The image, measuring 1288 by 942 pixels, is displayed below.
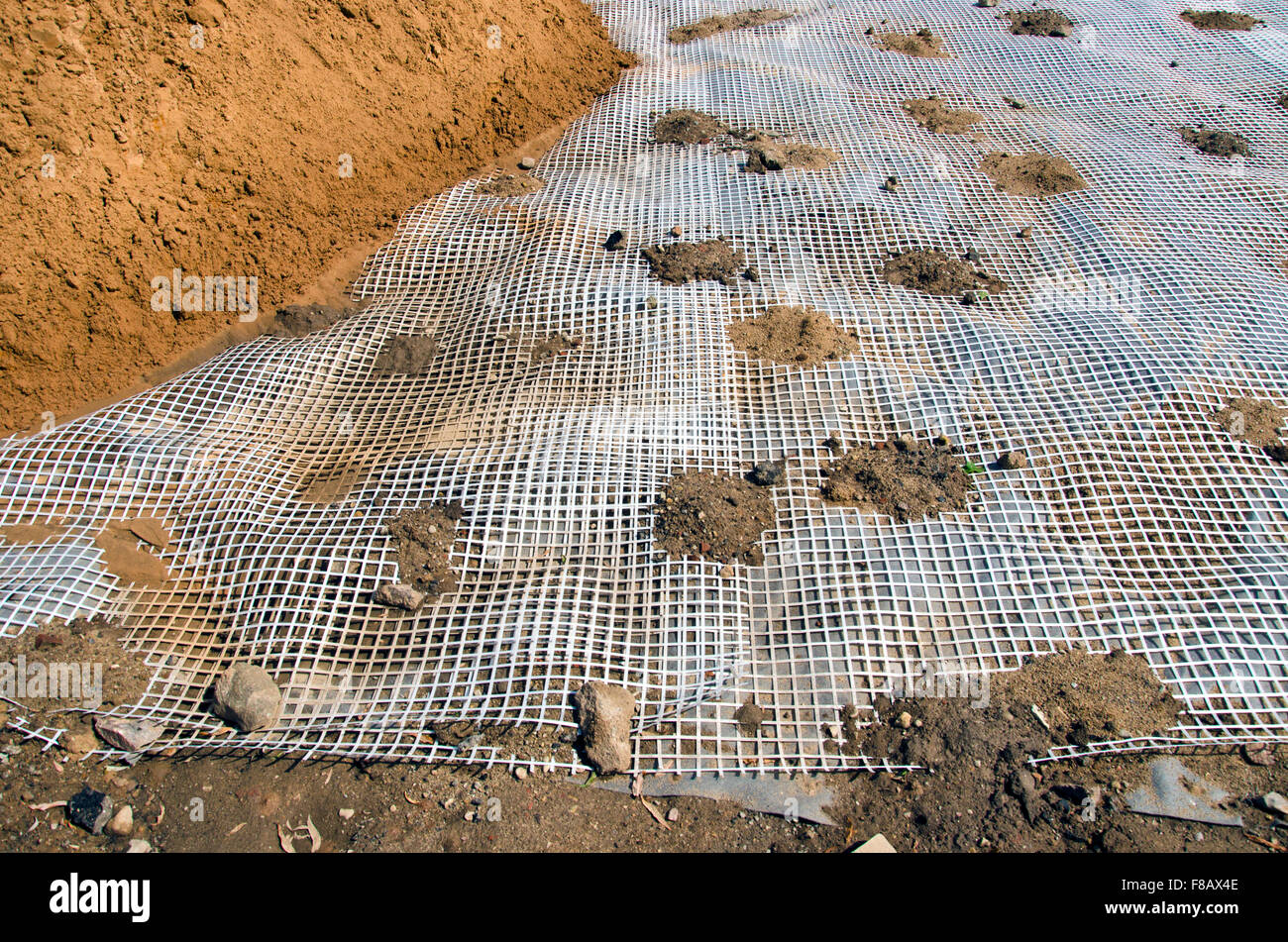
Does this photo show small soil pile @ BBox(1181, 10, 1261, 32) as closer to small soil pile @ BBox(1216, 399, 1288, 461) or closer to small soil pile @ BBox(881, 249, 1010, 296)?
small soil pile @ BBox(881, 249, 1010, 296)

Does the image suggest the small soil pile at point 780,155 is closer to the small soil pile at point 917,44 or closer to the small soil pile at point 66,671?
the small soil pile at point 917,44

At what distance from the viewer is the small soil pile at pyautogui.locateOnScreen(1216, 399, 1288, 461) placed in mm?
3506

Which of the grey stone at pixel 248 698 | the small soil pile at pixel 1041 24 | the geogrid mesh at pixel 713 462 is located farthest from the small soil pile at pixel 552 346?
the small soil pile at pixel 1041 24

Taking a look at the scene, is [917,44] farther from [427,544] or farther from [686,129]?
[427,544]

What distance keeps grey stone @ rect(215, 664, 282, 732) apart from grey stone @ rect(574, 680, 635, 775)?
4.04ft

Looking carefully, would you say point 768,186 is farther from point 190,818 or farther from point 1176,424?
point 190,818

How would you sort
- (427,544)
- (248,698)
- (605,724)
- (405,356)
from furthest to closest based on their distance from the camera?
(405,356) < (427,544) < (248,698) < (605,724)

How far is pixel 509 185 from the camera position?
523cm

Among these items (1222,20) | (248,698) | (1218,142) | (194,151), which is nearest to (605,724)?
(248,698)

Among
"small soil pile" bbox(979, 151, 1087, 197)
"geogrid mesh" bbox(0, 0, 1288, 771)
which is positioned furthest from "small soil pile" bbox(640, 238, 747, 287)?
"small soil pile" bbox(979, 151, 1087, 197)

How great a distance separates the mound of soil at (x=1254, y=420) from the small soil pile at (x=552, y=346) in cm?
354

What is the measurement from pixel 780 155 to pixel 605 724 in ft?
14.7
